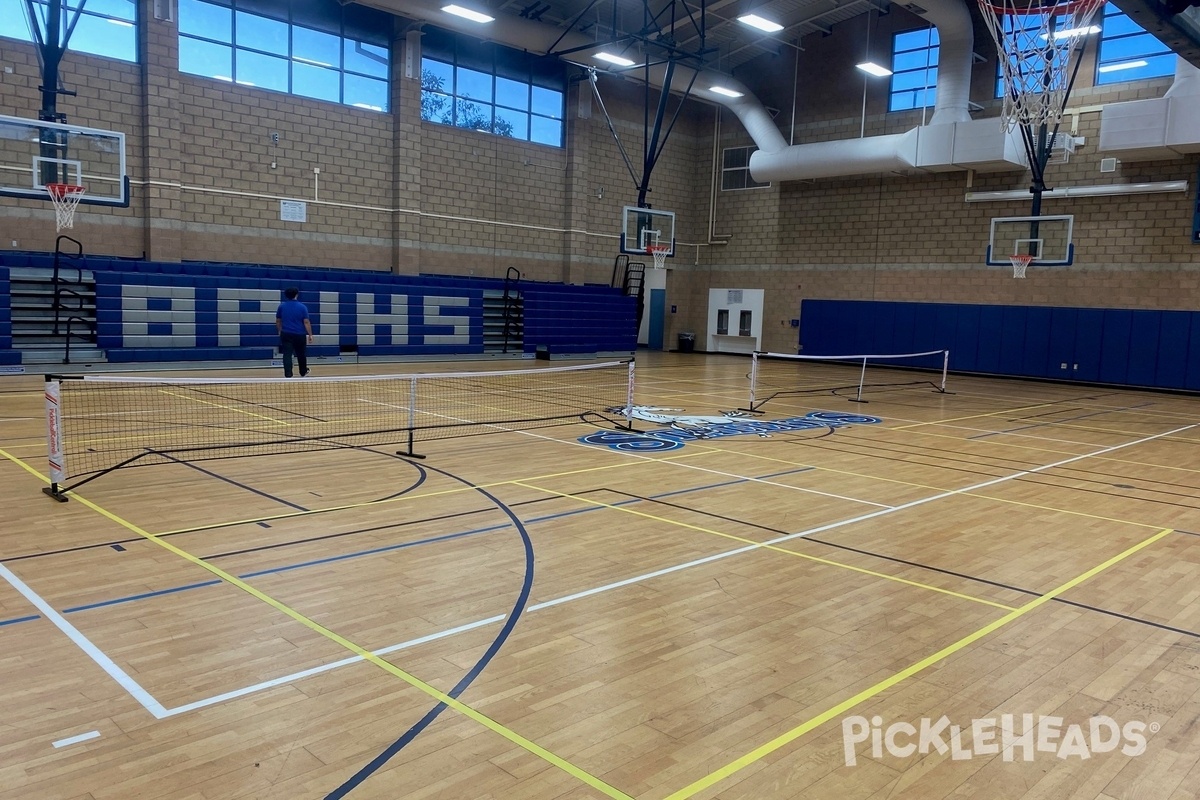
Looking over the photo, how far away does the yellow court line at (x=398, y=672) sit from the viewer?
332 centimetres

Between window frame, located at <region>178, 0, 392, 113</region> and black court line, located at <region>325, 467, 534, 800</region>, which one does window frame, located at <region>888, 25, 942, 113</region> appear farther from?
black court line, located at <region>325, 467, 534, 800</region>

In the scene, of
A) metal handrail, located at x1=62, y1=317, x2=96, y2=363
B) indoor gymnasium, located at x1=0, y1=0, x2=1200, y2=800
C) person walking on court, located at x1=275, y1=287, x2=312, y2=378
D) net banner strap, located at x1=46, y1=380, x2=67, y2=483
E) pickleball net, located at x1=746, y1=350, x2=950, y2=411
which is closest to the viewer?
indoor gymnasium, located at x1=0, y1=0, x2=1200, y2=800

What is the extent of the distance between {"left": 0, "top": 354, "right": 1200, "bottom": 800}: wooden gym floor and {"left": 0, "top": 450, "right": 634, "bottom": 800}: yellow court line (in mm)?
16

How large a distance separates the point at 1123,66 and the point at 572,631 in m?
24.6

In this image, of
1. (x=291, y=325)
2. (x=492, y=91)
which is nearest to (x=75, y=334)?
(x=291, y=325)

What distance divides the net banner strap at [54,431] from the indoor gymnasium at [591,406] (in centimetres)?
3

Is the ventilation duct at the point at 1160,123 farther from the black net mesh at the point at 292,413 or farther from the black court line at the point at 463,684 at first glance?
the black court line at the point at 463,684

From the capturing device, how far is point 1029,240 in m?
22.7

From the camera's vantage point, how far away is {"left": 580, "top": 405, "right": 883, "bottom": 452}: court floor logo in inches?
447

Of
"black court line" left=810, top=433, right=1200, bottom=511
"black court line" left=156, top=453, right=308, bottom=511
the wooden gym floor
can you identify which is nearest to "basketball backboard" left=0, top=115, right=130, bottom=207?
the wooden gym floor

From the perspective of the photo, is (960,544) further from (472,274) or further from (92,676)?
(472,274)

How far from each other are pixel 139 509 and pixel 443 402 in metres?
8.18

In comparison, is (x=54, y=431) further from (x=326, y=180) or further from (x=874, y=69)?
(x=874, y=69)

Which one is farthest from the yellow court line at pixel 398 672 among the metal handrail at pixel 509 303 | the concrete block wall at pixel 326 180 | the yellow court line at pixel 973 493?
the metal handrail at pixel 509 303
